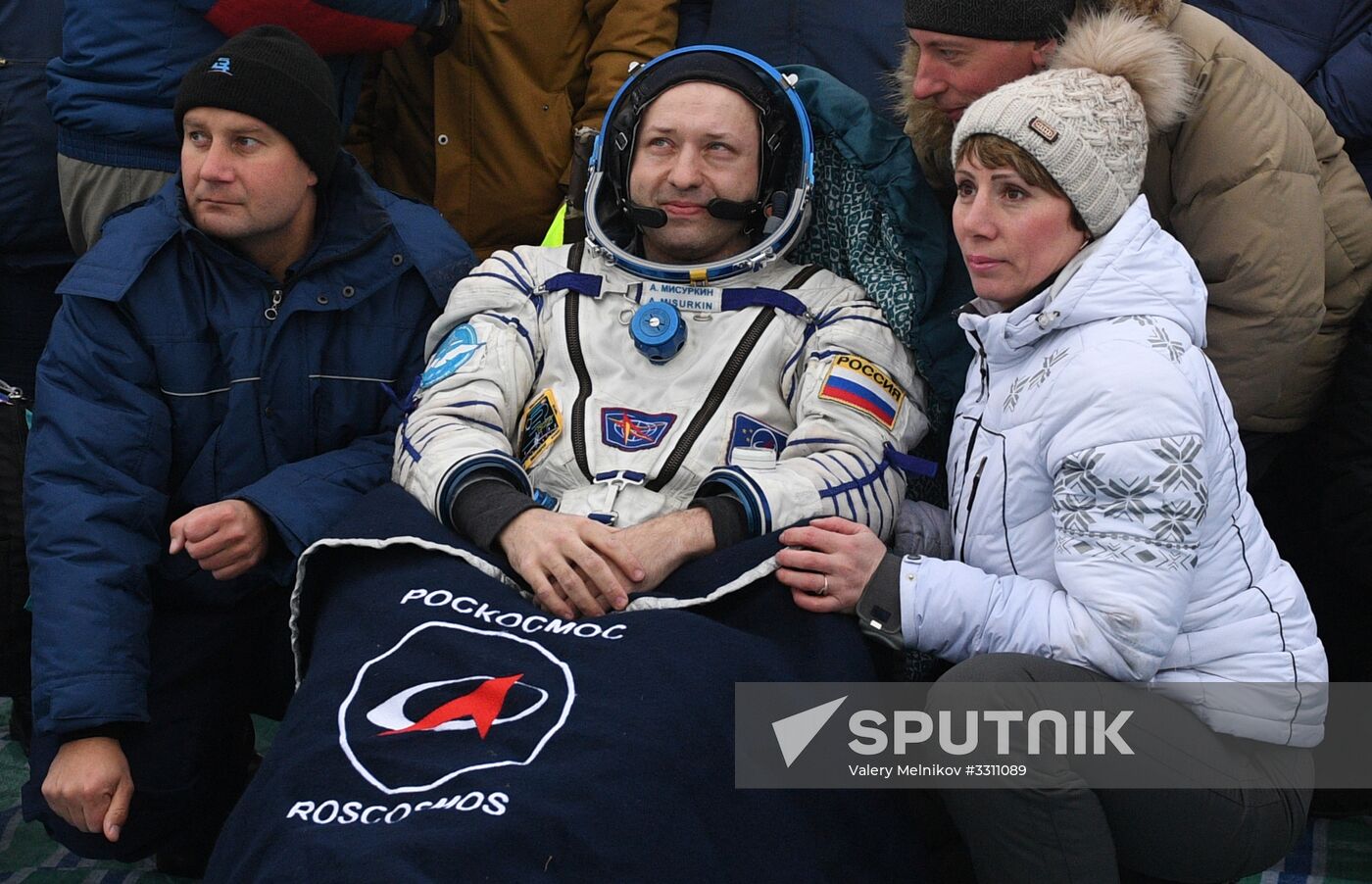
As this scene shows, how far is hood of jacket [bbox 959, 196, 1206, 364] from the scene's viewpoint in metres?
1.97

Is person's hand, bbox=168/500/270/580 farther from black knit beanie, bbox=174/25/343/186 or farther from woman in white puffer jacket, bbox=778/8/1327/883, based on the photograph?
woman in white puffer jacket, bbox=778/8/1327/883

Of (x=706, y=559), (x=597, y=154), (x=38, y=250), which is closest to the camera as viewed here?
(x=706, y=559)

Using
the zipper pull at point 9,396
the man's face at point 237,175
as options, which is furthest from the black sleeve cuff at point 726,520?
the zipper pull at point 9,396

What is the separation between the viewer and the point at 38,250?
10.8 ft

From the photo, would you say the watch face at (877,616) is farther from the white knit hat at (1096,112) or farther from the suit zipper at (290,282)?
the suit zipper at (290,282)

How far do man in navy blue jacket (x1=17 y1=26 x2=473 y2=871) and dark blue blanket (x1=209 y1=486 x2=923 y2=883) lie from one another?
406 mm

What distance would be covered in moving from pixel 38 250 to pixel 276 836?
2137 mm

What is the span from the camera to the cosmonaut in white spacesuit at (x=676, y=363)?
7.39 feet

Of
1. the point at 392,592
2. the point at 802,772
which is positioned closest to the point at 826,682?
the point at 802,772

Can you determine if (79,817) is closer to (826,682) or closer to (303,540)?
(303,540)

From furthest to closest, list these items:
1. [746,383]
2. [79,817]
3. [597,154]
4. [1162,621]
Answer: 1. [597,154]
2. [746,383]
3. [79,817]
4. [1162,621]

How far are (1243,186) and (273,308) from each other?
1717 mm

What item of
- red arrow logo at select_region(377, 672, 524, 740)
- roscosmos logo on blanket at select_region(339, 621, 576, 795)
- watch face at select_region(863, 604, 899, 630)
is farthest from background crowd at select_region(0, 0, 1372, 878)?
watch face at select_region(863, 604, 899, 630)

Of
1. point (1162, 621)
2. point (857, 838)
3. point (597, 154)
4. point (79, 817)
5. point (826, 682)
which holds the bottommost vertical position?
point (79, 817)
